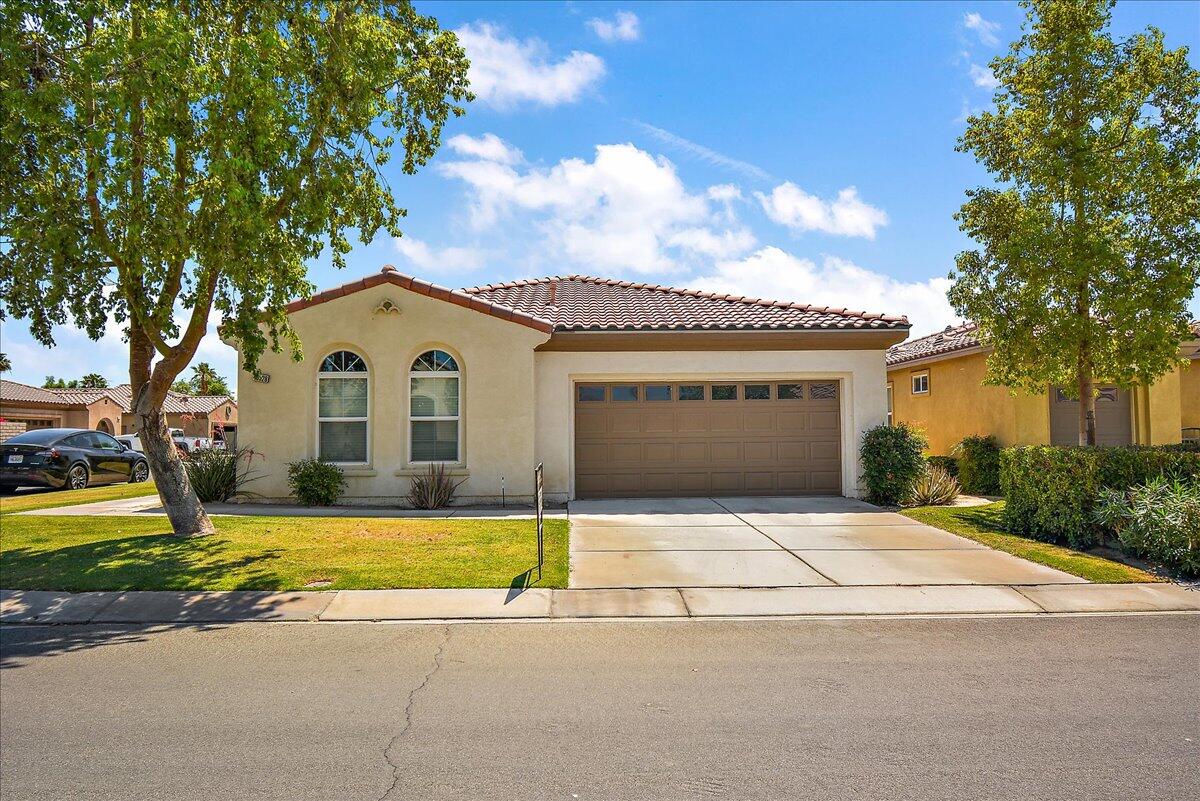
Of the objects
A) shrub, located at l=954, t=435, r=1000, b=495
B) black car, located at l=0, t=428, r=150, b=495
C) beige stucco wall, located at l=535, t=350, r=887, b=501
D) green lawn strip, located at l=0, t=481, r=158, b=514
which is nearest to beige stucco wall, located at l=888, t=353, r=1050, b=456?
shrub, located at l=954, t=435, r=1000, b=495

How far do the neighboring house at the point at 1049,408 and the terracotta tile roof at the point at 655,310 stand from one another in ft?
10.9

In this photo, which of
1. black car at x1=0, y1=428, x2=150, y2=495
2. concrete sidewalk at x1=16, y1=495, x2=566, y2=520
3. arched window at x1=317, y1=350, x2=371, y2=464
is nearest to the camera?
concrete sidewalk at x1=16, y1=495, x2=566, y2=520

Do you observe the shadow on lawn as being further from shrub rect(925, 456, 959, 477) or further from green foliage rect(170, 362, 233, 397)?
green foliage rect(170, 362, 233, 397)

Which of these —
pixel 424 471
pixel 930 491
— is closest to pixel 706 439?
pixel 930 491

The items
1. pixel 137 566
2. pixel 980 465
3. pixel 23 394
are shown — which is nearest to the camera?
pixel 137 566

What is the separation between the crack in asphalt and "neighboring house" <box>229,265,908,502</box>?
301 inches

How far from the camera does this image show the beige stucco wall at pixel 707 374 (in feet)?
46.0

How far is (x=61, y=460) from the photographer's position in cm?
1780

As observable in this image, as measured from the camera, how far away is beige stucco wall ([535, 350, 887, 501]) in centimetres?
1403

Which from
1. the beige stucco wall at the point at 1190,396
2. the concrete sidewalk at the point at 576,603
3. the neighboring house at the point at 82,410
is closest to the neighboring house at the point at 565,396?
the concrete sidewalk at the point at 576,603

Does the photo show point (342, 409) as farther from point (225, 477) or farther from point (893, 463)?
point (893, 463)

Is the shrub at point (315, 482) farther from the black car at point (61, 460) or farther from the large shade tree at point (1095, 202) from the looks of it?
the large shade tree at point (1095, 202)

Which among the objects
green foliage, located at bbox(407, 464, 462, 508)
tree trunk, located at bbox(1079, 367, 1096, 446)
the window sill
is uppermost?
tree trunk, located at bbox(1079, 367, 1096, 446)

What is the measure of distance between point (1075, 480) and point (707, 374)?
6.52 m
